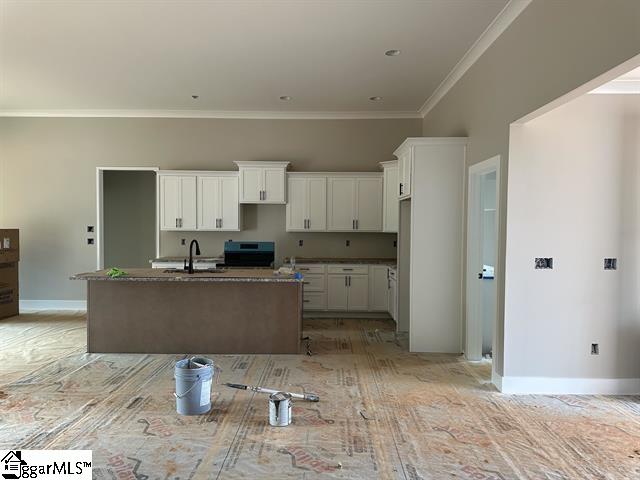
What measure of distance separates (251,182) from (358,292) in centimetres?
240

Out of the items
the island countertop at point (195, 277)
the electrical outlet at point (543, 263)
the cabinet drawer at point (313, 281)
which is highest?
the electrical outlet at point (543, 263)

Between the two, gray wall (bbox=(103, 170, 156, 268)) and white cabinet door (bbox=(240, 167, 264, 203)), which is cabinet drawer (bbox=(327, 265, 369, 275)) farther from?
gray wall (bbox=(103, 170, 156, 268))

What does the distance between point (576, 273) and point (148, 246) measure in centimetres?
749

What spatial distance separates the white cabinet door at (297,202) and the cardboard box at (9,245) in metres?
4.20

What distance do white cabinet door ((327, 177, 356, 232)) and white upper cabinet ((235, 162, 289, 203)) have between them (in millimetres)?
768

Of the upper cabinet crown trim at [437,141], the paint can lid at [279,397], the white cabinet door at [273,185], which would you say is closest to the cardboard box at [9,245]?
the white cabinet door at [273,185]

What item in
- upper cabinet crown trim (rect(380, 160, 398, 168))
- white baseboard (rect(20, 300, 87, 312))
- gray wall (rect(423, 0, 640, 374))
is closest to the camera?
gray wall (rect(423, 0, 640, 374))

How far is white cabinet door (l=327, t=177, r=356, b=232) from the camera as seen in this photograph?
22.7 feet

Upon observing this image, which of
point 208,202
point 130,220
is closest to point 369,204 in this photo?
point 208,202

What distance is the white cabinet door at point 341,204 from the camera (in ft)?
22.7

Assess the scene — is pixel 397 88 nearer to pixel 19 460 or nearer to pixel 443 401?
pixel 443 401

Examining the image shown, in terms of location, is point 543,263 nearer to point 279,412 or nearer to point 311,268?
point 279,412

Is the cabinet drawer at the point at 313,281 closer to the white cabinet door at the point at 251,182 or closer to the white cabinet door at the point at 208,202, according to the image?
the white cabinet door at the point at 251,182

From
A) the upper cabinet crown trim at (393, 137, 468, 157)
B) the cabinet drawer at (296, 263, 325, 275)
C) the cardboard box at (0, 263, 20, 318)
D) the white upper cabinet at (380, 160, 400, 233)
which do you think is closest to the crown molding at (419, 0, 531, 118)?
the upper cabinet crown trim at (393, 137, 468, 157)
